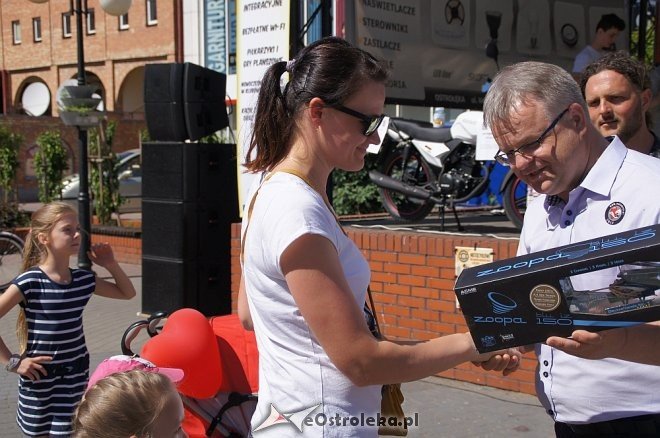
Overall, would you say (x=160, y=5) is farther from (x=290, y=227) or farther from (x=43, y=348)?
(x=290, y=227)

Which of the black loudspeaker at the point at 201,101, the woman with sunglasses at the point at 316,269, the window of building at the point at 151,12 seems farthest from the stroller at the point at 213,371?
the window of building at the point at 151,12

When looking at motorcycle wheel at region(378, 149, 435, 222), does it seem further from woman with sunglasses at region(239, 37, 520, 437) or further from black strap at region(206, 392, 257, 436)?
woman with sunglasses at region(239, 37, 520, 437)

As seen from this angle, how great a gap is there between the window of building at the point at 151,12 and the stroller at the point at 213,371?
31686mm

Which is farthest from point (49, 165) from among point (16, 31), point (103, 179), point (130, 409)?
point (16, 31)

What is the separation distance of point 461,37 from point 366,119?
24.1 ft

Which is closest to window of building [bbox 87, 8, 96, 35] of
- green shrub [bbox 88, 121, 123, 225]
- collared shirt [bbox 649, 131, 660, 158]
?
green shrub [bbox 88, 121, 123, 225]

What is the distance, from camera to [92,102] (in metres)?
11.7

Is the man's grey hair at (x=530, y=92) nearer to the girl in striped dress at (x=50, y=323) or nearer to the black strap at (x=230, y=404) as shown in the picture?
the black strap at (x=230, y=404)

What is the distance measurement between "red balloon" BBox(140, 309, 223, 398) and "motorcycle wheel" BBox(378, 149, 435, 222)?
5031 mm

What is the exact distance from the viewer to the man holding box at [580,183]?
204 cm

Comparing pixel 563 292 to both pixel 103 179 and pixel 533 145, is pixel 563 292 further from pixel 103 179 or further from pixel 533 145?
pixel 103 179

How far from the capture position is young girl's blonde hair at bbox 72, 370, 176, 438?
6.32ft

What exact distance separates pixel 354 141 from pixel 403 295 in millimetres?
4408

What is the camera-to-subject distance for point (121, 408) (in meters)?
1.94
